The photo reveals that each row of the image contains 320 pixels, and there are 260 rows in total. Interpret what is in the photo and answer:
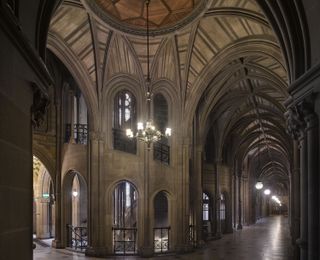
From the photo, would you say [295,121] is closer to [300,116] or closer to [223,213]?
[300,116]

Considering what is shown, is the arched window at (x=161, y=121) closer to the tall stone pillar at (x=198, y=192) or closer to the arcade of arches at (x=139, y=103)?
the arcade of arches at (x=139, y=103)

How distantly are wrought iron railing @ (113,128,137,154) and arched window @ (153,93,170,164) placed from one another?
2.97ft

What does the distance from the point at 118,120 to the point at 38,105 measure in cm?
1272

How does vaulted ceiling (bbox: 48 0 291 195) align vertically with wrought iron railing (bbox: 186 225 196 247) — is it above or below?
above

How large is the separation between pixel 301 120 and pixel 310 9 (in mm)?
1571

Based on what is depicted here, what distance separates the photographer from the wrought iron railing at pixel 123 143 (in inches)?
660

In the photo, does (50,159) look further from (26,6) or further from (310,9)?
(310,9)

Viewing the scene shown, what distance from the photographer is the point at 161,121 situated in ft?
57.2

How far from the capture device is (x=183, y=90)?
16.9 metres

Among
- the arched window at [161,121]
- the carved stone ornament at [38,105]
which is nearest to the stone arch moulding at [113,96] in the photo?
the arched window at [161,121]

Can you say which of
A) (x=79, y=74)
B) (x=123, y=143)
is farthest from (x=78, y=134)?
(x=79, y=74)

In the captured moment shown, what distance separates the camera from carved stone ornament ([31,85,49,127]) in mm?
5453

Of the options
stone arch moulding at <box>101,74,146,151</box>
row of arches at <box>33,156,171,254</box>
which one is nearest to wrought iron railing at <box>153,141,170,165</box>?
stone arch moulding at <box>101,74,146,151</box>

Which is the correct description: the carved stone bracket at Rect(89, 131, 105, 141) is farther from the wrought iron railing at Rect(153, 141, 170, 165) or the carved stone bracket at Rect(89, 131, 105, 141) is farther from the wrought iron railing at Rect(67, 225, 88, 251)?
Result: the wrought iron railing at Rect(67, 225, 88, 251)
